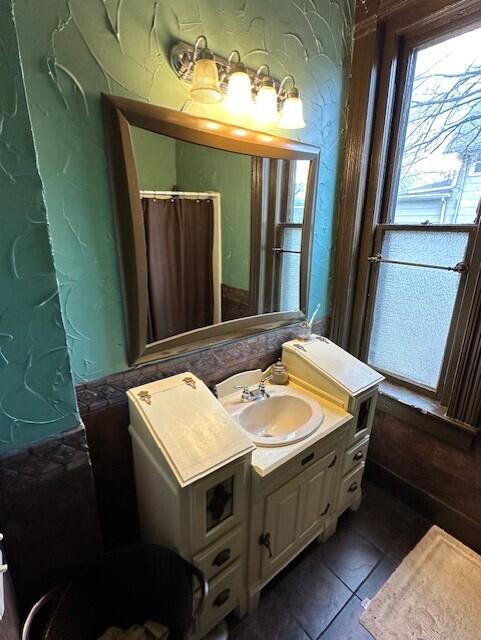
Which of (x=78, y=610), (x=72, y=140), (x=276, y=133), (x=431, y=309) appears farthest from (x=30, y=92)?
(x=431, y=309)

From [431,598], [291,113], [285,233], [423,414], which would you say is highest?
[291,113]

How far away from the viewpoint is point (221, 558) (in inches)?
39.1

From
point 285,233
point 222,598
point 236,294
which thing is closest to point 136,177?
point 236,294

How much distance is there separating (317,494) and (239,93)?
1.58 m

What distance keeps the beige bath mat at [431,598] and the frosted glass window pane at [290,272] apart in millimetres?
1289

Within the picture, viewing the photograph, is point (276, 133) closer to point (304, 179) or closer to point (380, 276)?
point (304, 179)

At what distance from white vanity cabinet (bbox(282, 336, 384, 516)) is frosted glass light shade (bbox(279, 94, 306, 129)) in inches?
37.3

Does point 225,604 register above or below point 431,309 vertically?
below

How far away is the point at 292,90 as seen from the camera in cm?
115

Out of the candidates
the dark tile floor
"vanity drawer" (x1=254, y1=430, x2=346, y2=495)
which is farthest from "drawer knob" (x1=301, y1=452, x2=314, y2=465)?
the dark tile floor

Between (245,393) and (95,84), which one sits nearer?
(95,84)

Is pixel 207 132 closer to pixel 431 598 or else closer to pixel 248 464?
pixel 248 464

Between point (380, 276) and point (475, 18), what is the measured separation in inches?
41.5

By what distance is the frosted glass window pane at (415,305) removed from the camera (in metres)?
1.41
